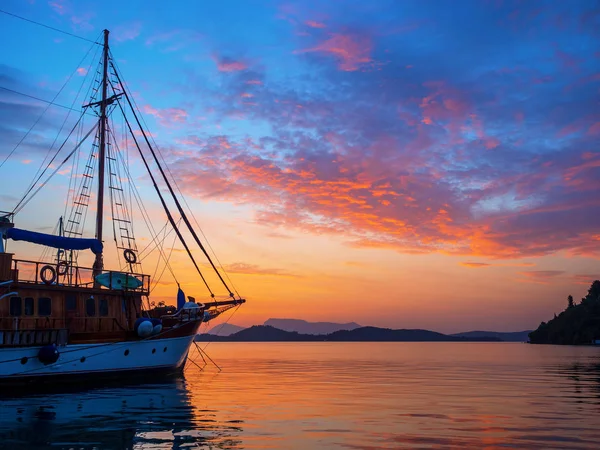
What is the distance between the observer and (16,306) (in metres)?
33.8

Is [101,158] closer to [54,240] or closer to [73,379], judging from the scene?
[54,240]

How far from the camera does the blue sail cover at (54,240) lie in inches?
1481

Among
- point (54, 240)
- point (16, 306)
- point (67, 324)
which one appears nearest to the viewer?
point (16, 306)

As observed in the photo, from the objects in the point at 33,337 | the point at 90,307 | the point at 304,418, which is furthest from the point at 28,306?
the point at 304,418

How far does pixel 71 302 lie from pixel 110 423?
1762 centimetres

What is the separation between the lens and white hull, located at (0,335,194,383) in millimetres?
32500

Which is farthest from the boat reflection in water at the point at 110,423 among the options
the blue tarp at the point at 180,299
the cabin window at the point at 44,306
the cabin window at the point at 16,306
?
the blue tarp at the point at 180,299

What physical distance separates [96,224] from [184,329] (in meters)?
10.6

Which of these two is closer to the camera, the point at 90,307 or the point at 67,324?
the point at 67,324

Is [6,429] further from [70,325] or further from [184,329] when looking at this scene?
[184,329]

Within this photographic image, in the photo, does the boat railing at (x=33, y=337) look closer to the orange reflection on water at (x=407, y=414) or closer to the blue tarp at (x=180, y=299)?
the orange reflection on water at (x=407, y=414)

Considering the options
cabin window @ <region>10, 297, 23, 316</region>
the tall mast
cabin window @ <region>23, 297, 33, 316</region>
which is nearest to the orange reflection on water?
cabin window @ <region>23, 297, 33, 316</region>

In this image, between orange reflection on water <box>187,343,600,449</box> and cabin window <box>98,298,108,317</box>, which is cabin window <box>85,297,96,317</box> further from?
orange reflection on water <box>187,343,600,449</box>

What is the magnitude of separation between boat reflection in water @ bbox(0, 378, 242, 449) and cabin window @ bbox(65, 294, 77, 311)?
6677mm
